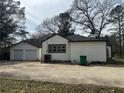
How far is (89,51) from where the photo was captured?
24.3 metres

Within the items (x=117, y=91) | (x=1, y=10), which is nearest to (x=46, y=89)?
(x=117, y=91)

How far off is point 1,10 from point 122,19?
23666 mm

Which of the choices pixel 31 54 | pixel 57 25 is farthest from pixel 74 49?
pixel 57 25

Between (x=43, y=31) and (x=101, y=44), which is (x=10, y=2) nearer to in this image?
(x=43, y=31)

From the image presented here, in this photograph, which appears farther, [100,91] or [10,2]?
[10,2]

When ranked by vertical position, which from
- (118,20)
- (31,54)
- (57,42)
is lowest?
(31,54)

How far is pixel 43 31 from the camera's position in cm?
5475

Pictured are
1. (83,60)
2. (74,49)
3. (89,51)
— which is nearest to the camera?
(83,60)

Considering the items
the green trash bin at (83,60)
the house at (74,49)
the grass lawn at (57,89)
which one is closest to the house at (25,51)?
the house at (74,49)

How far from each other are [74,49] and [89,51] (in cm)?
185

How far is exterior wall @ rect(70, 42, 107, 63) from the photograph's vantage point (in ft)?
78.3

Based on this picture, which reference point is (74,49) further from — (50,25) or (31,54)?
(50,25)

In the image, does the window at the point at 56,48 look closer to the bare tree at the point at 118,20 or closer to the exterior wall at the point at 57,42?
the exterior wall at the point at 57,42

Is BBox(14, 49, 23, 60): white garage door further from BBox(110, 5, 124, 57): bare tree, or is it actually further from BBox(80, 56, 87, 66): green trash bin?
BBox(110, 5, 124, 57): bare tree
